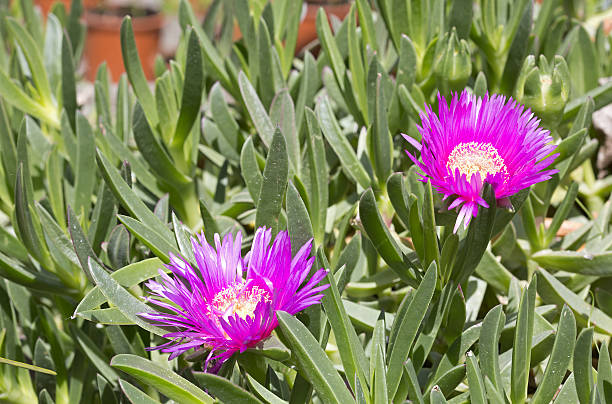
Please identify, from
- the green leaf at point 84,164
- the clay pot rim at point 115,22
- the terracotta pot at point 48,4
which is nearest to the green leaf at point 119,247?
the green leaf at point 84,164

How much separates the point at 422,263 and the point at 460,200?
0.10 metres

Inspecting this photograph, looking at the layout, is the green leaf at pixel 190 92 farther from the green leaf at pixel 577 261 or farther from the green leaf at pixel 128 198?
the green leaf at pixel 577 261

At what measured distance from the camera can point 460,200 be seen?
0.47 meters

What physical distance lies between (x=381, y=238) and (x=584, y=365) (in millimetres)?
167

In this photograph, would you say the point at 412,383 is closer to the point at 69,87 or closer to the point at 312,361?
the point at 312,361

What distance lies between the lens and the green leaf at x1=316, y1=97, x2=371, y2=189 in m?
0.67

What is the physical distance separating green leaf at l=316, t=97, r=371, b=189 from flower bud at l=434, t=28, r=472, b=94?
0.11m

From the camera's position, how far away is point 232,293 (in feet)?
1.59

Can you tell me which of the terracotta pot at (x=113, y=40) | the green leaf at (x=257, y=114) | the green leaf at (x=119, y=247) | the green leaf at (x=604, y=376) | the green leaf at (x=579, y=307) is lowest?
the terracotta pot at (x=113, y=40)

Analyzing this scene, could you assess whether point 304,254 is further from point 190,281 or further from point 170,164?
point 170,164

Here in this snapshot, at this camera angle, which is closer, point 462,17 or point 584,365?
point 584,365

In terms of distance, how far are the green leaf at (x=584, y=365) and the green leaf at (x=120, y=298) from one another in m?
0.28

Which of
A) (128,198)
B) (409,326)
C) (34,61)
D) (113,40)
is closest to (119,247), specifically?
(128,198)

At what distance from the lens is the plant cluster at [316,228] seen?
0.47 m
